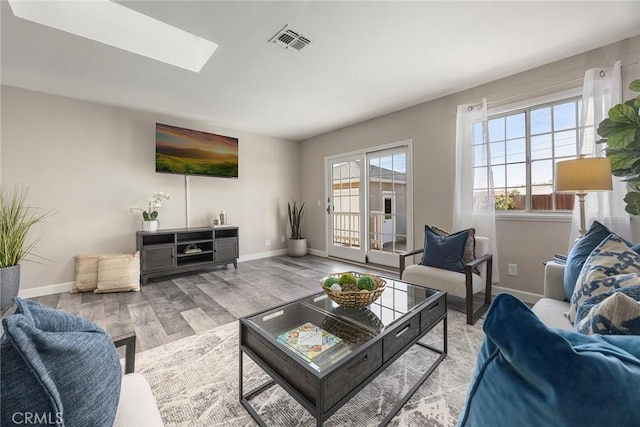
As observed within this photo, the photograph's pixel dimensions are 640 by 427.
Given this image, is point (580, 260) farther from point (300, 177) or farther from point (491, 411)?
point (300, 177)

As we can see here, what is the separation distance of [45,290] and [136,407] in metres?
3.65

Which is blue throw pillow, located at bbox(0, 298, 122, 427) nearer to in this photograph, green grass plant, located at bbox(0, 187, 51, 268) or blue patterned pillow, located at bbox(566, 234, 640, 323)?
blue patterned pillow, located at bbox(566, 234, 640, 323)

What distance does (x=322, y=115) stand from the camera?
13.8ft

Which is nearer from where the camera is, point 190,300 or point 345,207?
point 190,300

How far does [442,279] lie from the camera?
2.46 m

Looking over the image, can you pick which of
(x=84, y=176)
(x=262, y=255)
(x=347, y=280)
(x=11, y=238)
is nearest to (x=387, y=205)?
(x=262, y=255)

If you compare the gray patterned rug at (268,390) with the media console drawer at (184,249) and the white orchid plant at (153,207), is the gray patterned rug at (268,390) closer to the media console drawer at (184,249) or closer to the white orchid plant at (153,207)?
the media console drawer at (184,249)

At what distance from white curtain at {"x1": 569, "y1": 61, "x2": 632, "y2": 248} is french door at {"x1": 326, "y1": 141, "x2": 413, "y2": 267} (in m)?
1.86

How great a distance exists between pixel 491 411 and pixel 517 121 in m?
3.47

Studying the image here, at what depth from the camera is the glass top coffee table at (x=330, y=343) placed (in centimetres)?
104

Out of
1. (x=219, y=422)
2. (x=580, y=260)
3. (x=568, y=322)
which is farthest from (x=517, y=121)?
(x=219, y=422)

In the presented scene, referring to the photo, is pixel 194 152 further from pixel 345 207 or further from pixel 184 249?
pixel 345 207

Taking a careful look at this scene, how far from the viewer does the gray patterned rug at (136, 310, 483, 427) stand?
1.34m

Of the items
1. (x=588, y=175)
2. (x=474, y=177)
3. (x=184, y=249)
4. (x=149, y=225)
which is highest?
(x=474, y=177)
